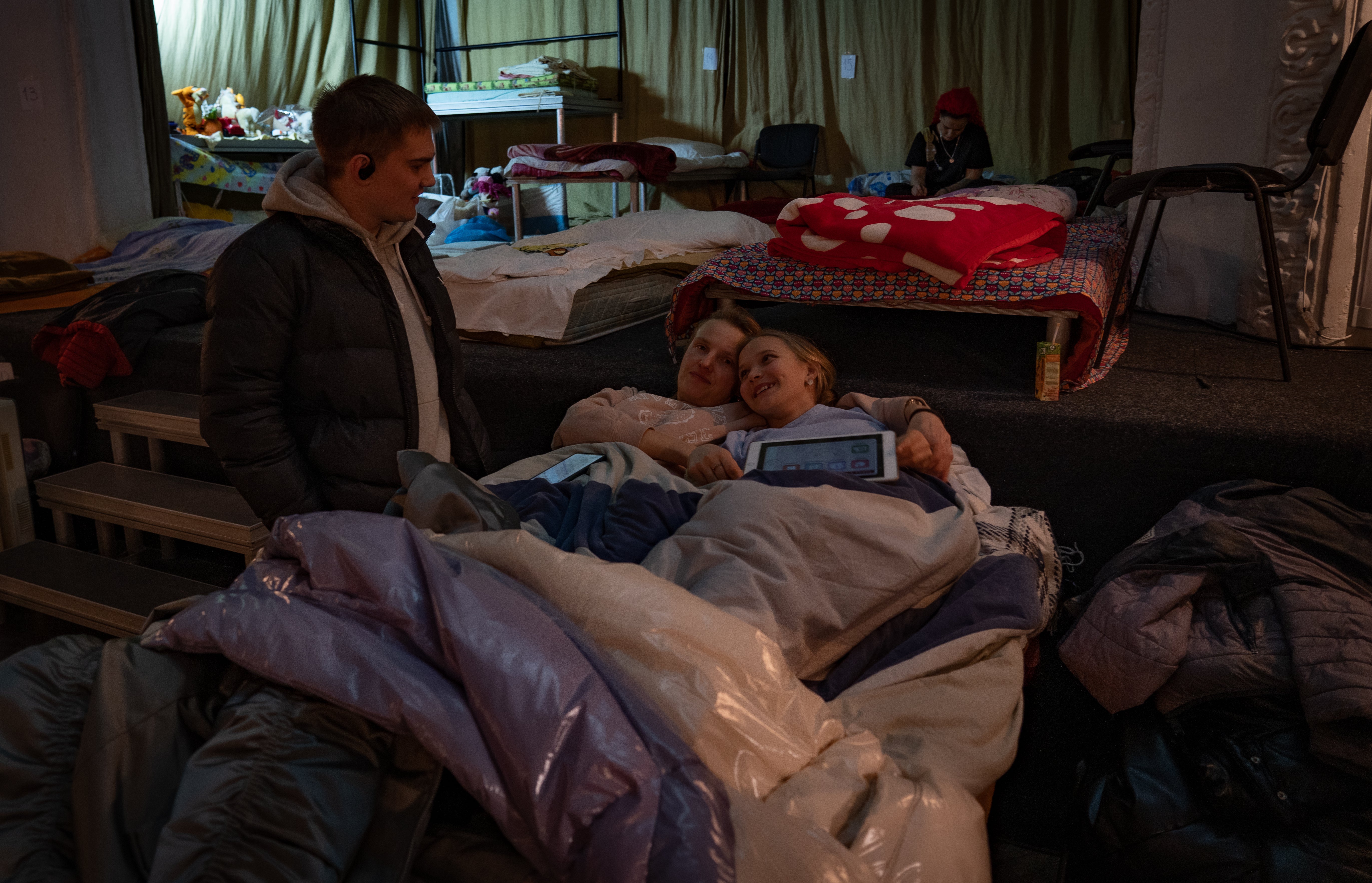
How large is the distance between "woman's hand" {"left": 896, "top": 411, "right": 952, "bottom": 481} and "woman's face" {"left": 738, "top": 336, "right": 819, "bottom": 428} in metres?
0.23

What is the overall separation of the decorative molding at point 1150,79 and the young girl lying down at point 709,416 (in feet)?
5.71

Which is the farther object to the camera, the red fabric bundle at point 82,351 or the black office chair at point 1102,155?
the black office chair at point 1102,155

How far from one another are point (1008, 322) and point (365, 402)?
199 cm

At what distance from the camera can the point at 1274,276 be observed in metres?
1.99

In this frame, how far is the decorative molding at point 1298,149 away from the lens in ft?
7.48

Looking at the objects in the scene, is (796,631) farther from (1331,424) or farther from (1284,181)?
(1284,181)

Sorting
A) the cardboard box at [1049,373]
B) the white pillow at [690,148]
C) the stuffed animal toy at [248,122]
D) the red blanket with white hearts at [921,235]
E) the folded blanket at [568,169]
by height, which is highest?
the stuffed animal toy at [248,122]

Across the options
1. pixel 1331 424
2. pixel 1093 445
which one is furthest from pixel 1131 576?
pixel 1331 424

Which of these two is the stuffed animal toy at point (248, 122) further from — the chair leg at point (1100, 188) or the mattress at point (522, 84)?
the chair leg at point (1100, 188)

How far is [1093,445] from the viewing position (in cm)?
185

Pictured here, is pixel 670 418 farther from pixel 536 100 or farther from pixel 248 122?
pixel 248 122

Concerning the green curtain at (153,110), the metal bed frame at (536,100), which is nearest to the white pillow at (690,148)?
the metal bed frame at (536,100)

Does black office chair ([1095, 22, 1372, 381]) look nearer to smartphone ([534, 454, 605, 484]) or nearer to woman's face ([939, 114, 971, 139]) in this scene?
smartphone ([534, 454, 605, 484])

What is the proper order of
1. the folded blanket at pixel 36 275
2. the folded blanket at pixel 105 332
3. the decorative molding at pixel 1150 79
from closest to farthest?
1. the folded blanket at pixel 105 332
2. the decorative molding at pixel 1150 79
3. the folded blanket at pixel 36 275
